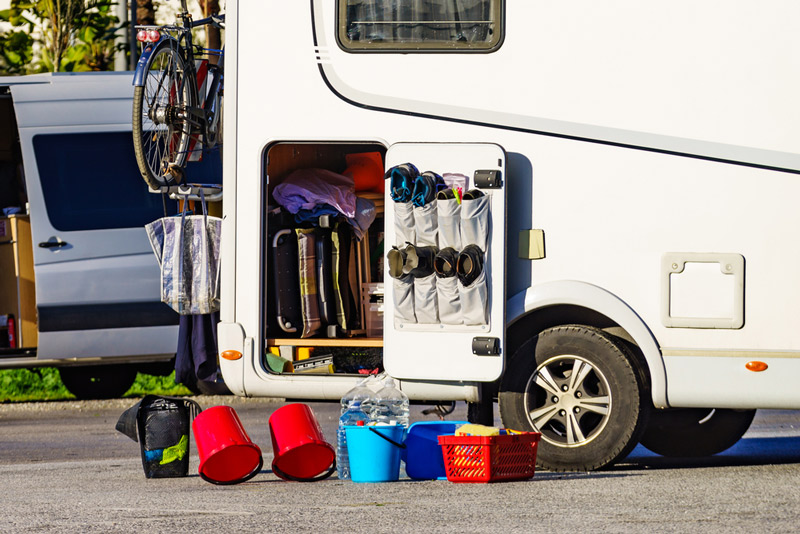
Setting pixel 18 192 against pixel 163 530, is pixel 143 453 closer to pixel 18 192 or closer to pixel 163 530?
pixel 163 530

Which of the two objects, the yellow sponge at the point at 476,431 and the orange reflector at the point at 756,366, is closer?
the yellow sponge at the point at 476,431

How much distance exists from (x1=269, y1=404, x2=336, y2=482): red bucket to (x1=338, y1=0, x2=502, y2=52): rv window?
200 centimetres

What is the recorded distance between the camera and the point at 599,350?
6809 mm

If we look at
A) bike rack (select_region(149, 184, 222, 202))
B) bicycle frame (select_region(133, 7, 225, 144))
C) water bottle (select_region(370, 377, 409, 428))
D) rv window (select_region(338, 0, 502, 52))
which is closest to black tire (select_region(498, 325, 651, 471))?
water bottle (select_region(370, 377, 409, 428))

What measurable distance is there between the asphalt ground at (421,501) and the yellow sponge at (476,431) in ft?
0.84

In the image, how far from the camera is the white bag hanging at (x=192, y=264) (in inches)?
296

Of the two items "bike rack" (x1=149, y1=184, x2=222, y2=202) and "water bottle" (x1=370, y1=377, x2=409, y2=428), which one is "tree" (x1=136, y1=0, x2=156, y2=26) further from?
"water bottle" (x1=370, y1=377, x2=409, y2=428)

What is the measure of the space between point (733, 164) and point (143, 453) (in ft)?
11.4

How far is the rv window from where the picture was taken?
6.94 metres

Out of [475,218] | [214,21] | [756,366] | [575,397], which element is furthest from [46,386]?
[756,366]

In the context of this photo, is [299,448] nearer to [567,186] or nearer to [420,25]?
[567,186]

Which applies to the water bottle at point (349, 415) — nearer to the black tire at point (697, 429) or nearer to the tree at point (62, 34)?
the black tire at point (697, 429)

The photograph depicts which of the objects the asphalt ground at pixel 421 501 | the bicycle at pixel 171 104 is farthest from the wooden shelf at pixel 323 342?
the bicycle at pixel 171 104

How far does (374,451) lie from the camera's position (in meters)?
6.68
